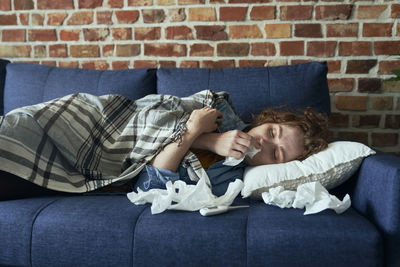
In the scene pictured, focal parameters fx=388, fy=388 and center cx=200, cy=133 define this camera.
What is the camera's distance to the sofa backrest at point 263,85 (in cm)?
172

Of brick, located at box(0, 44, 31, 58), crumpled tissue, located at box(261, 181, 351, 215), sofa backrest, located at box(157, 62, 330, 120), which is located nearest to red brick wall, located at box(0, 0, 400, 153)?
brick, located at box(0, 44, 31, 58)

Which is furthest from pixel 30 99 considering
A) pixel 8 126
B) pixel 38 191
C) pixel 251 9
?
pixel 251 9

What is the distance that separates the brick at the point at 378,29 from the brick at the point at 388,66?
0.14 meters

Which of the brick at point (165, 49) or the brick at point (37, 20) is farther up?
the brick at point (37, 20)

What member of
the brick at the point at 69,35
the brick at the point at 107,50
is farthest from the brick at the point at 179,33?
the brick at the point at 69,35

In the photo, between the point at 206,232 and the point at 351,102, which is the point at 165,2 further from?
the point at 206,232

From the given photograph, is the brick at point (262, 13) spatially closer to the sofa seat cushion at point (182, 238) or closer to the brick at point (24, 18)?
the sofa seat cushion at point (182, 238)

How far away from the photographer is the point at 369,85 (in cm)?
206

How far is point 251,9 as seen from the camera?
6.88 ft

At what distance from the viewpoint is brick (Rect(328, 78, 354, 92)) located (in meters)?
2.07

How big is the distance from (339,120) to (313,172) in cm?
82

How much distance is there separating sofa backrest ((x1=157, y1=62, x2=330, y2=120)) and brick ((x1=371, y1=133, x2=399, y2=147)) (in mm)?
499

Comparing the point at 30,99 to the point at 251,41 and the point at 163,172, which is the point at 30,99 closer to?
the point at 163,172

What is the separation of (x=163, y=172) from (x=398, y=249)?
81cm
